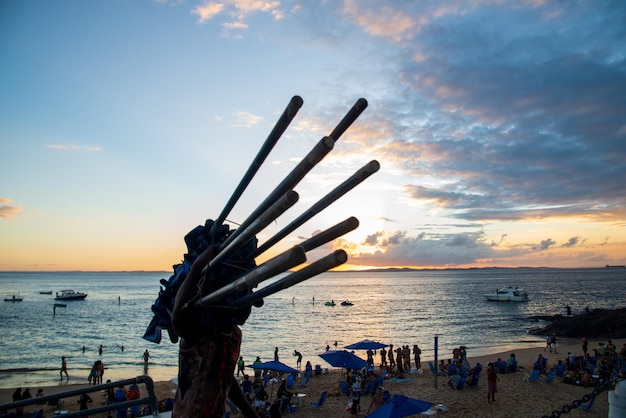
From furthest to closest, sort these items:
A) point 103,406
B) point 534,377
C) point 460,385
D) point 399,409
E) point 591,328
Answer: point 591,328 < point 534,377 < point 460,385 < point 399,409 < point 103,406

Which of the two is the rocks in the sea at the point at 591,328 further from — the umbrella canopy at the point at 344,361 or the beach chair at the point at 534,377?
the umbrella canopy at the point at 344,361

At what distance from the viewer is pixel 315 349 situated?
4594 cm

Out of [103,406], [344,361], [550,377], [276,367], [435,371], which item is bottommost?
[550,377]

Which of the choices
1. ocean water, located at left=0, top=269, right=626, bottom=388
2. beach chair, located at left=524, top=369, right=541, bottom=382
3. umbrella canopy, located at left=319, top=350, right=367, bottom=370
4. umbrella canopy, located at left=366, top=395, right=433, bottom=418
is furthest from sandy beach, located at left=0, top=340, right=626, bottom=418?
ocean water, located at left=0, top=269, right=626, bottom=388

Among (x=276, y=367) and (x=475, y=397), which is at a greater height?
(x=276, y=367)

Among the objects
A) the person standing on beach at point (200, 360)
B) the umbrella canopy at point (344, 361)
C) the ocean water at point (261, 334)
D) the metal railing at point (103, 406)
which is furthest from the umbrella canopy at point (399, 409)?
the ocean water at point (261, 334)

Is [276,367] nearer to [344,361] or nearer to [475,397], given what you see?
[344,361]

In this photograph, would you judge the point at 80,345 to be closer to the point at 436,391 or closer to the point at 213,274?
the point at 436,391

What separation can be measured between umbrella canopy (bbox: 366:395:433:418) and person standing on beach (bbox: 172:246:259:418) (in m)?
9.03

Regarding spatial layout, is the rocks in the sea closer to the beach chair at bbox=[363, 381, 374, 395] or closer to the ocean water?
the ocean water

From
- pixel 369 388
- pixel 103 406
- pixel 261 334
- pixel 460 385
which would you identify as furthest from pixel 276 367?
pixel 261 334

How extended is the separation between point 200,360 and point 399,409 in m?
9.74

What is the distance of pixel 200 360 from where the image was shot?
13.8 feet

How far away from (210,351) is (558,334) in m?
57.9
